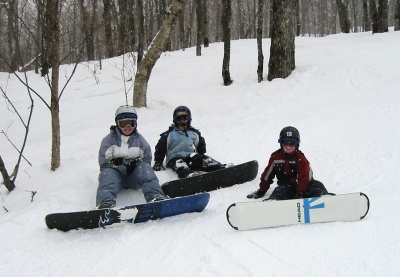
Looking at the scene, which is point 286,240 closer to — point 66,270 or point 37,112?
point 66,270

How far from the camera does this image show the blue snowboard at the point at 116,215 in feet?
12.1

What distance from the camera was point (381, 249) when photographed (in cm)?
296

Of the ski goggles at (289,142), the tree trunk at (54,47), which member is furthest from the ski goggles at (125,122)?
the ski goggles at (289,142)

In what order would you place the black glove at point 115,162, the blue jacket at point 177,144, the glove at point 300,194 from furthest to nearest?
the blue jacket at point 177,144, the black glove at point 115,162, the glove at point 300,194

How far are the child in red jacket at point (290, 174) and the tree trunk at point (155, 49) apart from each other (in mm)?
4913

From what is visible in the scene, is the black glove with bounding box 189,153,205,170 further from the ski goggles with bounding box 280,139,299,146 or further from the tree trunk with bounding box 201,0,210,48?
the tree trunk with bounding box 201,0,210,48

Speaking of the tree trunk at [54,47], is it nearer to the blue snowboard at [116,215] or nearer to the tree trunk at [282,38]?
the blue snowboard at [116,215]

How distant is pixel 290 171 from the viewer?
4.15m

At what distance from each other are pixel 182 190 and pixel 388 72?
7.06 m

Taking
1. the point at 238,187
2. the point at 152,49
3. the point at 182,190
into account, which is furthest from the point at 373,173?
the point at 152,49

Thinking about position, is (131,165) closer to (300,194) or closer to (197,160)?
(197,160)

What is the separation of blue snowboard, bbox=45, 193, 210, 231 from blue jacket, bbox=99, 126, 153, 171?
943mm

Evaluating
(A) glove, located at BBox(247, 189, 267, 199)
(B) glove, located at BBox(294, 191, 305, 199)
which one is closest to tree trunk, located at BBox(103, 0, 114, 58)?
(A) glove, located at BBox(247, 189, 267, 199)

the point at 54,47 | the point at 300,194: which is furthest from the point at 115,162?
the point at 300,194
